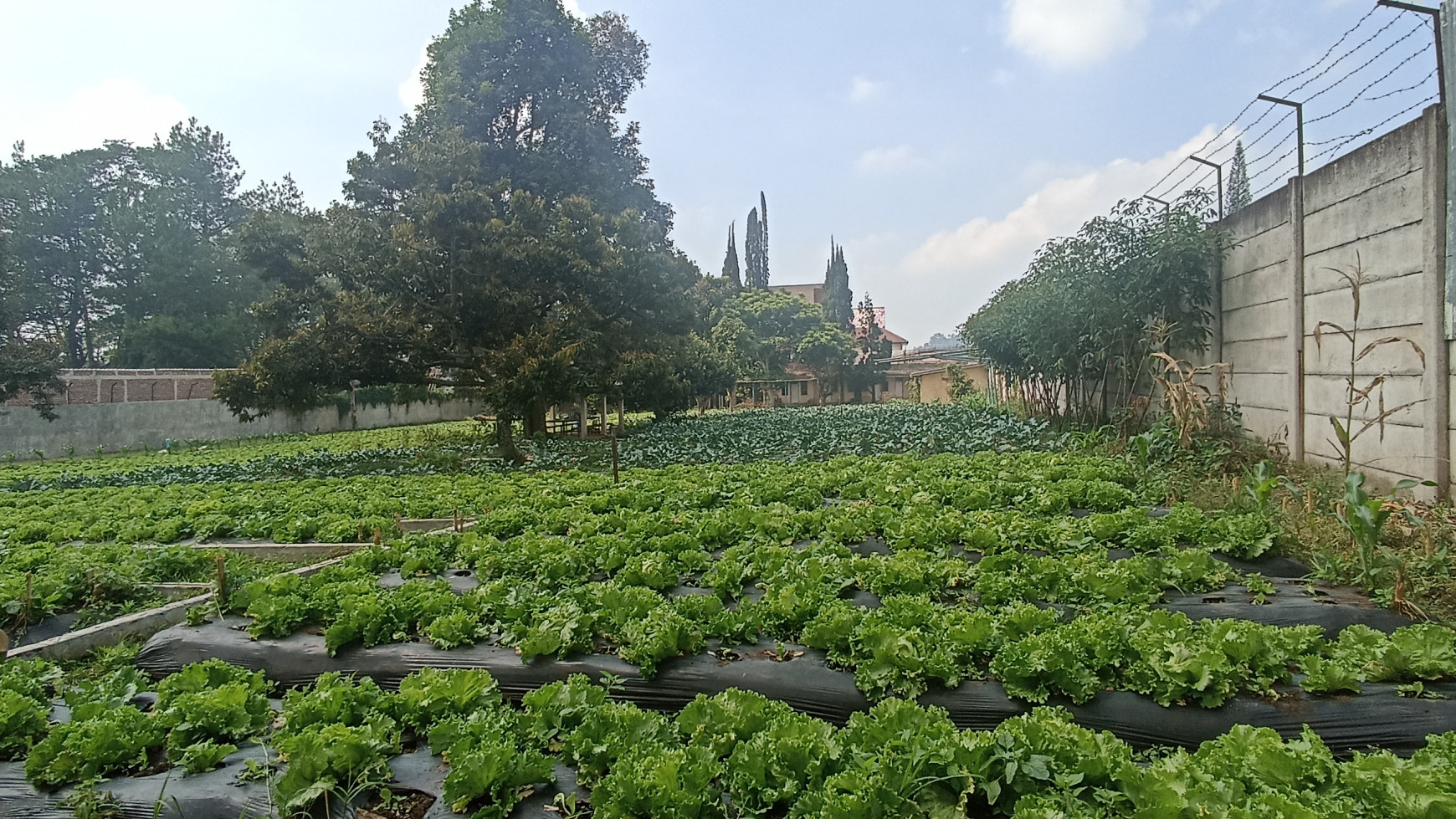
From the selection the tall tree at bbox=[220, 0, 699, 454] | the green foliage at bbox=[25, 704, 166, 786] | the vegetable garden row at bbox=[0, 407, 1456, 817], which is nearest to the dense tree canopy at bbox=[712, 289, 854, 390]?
the tall tree at bbox=[220, 0, 699, 454]

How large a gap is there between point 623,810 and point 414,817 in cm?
81


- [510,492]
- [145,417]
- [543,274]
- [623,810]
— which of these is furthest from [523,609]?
[145,417]

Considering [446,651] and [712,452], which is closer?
[446,651]

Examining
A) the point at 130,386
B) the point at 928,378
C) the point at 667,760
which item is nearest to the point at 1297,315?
the point at 667,760

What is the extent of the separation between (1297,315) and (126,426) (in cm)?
2573

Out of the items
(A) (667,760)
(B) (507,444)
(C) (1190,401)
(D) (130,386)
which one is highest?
(D) (130,386)

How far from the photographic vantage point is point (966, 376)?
31000mm

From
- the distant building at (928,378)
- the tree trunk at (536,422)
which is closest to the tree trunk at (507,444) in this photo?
the tree trunk at (536,422)

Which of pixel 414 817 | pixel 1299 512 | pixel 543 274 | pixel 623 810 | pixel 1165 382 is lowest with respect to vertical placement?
pixel 414 817

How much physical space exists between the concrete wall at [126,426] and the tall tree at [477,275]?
7.22m

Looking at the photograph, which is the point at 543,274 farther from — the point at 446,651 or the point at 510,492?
the point at 446,651

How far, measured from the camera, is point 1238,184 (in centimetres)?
802

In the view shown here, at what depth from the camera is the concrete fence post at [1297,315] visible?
6406 mm

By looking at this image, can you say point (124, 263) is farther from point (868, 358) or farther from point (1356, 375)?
point (1356, 375)
